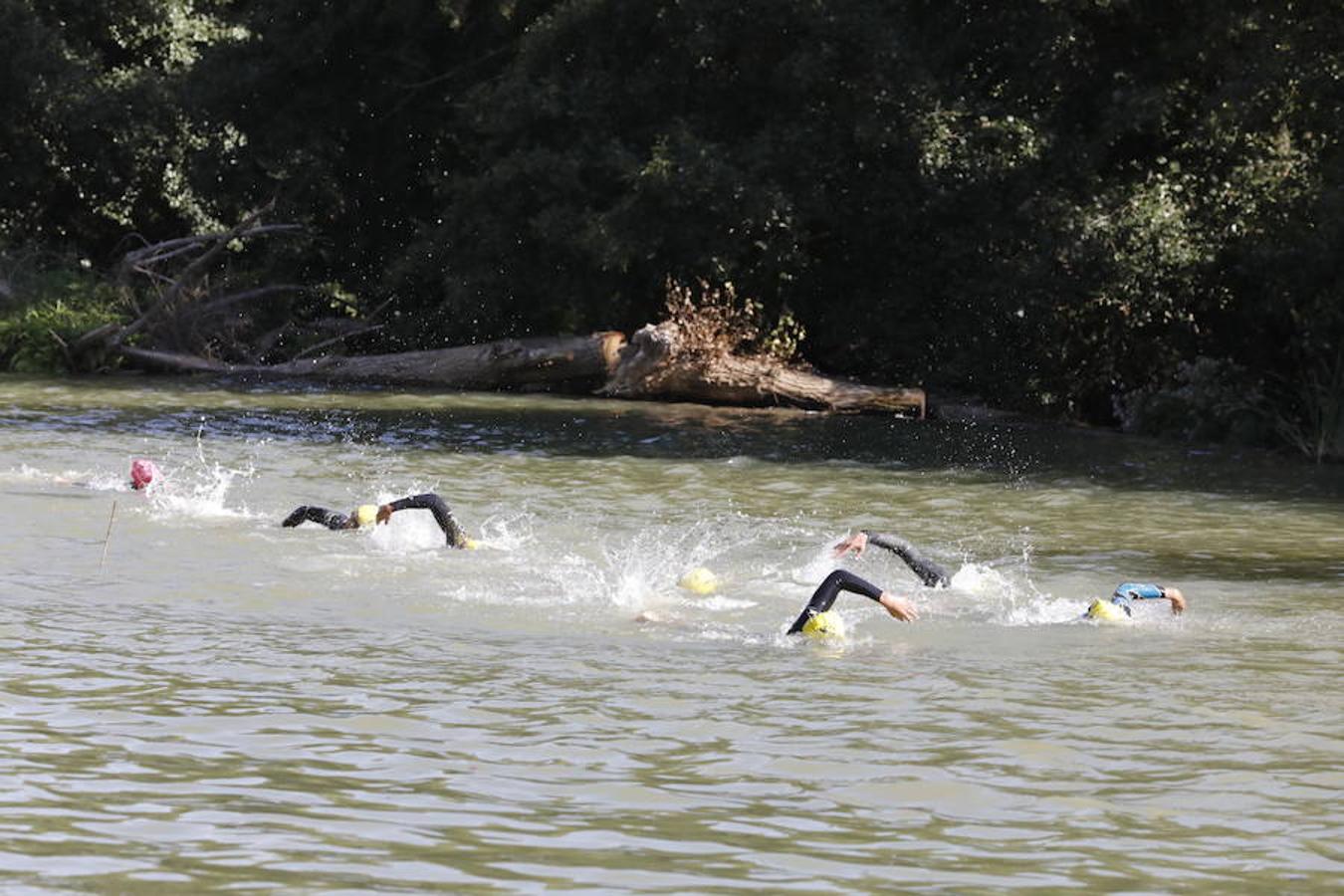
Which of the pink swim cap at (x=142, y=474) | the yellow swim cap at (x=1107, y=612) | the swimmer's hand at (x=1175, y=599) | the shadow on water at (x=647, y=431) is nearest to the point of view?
the yellow swim cap at (x=1107, y=612)

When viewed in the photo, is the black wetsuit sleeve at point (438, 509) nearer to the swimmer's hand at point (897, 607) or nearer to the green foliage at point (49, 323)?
the swimmer's hand at point (897, 607)

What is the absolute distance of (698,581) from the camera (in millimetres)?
15148

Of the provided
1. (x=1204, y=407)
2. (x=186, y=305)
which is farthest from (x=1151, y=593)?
(x=186, y=305)

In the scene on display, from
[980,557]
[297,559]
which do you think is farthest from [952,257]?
[297,559]

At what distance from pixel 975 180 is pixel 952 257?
132 cm

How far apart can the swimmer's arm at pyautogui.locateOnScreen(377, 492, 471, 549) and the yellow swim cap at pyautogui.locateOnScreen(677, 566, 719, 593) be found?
233 centimetres

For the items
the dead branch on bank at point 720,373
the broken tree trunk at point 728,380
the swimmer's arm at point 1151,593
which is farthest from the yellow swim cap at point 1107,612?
the broken tree trunk at point 728,380

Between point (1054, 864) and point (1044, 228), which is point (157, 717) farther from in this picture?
point (1044, 228)

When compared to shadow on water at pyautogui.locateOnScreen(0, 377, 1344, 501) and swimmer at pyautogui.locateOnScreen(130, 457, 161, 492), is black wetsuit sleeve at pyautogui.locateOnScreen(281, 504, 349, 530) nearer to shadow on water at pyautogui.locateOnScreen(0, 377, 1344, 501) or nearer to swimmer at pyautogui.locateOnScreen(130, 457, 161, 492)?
swimmer at pyautogui.locateOnScreen(130, 457, 161, 492)

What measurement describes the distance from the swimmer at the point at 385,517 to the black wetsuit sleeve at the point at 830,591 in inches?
163

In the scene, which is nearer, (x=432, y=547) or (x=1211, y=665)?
(x=1211, y=665)

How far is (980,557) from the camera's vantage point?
1753cm

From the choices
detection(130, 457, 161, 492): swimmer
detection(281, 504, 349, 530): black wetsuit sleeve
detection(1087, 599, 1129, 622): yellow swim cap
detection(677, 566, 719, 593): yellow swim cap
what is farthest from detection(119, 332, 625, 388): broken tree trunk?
detection(1087, 599, 1129, 622): yellow swim cap

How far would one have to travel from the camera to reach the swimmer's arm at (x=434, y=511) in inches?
648
